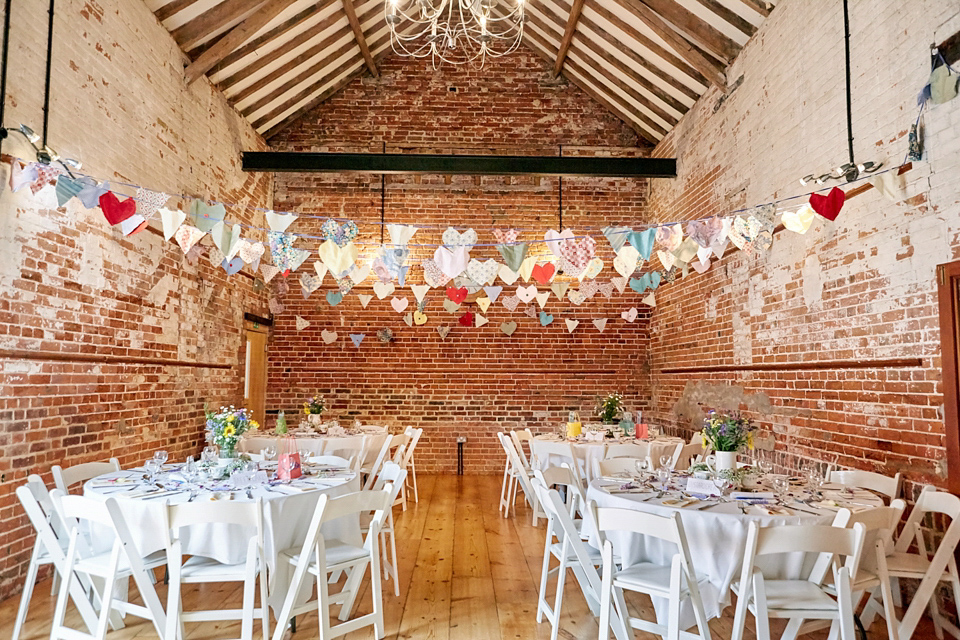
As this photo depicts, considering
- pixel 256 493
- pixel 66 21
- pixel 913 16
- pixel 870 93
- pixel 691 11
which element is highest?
pixel 691 11

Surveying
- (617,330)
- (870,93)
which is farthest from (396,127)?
(870,93)

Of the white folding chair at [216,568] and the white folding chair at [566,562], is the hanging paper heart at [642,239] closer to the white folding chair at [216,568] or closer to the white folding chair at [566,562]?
the white folding chair at [566,562]

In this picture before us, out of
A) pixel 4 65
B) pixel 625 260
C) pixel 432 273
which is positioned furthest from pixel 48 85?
pixel 625 260

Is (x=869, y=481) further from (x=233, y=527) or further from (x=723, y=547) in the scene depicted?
(x=233, y=527)

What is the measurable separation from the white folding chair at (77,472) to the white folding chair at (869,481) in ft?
14.6

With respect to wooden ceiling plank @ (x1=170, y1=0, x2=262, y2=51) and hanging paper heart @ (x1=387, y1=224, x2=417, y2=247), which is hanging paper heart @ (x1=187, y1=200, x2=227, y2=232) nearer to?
hanging paper heart @ (x1=387, y1=224, x2=417, y2=247)

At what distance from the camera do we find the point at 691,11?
573 cm

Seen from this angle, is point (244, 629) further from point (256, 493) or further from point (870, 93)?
point (870, 93)

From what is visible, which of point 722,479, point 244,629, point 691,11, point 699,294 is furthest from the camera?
point 699,294

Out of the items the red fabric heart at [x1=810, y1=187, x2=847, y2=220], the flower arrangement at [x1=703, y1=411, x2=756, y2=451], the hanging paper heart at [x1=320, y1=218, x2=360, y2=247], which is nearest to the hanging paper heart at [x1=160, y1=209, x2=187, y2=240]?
the hanging paper heart at [x1=320, y1=218, x2=360, y2=247]

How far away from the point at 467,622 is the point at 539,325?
17.6 ft

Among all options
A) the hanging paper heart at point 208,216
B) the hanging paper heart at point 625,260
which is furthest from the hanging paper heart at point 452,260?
the hanging paper heart at point 208,216

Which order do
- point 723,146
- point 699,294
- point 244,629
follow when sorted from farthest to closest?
point 699,294 → point 723,146 → point 244,629

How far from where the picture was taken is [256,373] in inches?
310
